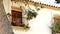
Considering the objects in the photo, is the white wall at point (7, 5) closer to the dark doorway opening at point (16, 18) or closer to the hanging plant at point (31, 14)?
the dark doorway opening at point (16, 18)

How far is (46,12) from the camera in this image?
3355mm

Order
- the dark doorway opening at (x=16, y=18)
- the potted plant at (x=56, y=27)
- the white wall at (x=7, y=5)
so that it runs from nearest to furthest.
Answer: the white wall at (x=7, y=5), the dark doorway opening at (x=16, y=18), the potted plant at (x=56, y=27)

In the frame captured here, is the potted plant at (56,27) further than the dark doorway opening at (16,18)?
Yes

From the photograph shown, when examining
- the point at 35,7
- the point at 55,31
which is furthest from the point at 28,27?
the point at 55,31

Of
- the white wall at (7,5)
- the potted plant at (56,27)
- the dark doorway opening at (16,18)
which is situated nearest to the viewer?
the white wall at (7,5)

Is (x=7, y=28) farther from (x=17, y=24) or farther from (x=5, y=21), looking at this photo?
(x=17, y=24)

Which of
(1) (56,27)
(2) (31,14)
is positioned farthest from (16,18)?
(1) (56,27)

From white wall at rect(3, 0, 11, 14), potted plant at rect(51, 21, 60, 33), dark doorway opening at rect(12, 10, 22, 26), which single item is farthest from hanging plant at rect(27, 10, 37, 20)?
potted plant at rect(51, 21, 60, 33)

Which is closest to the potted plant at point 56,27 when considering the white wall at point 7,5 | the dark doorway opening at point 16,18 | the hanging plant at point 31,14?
the hanging plant at point 31,14

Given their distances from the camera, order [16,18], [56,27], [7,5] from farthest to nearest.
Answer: [56,27]
[16,18]
[7,5]

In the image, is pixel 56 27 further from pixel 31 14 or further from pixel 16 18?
pixel 16 18

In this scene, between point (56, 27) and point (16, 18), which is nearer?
point (16, 18)

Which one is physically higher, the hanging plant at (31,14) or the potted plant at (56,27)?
the hanging plant at (31,14)

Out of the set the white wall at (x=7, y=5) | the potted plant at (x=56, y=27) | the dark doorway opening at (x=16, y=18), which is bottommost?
the potted plant at (x=56, y=27)
